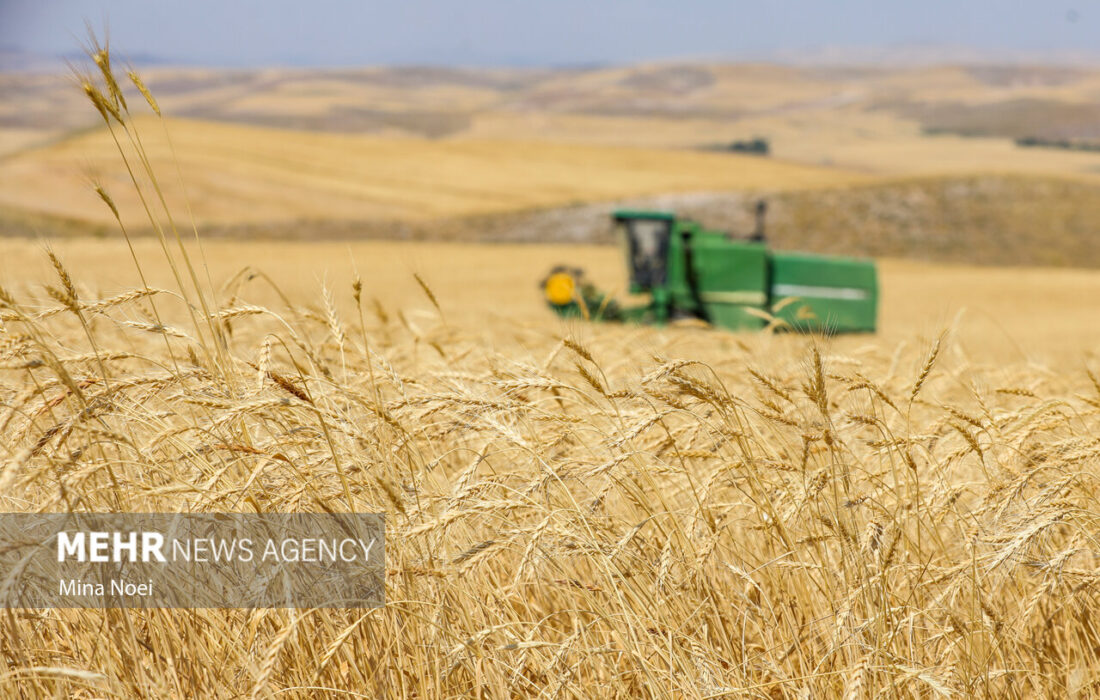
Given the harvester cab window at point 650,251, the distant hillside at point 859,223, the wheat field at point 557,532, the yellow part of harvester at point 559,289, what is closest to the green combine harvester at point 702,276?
the harvester cab window at point 650,251

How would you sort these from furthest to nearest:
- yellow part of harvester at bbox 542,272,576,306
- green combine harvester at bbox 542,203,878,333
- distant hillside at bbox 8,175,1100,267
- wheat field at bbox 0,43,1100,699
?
distant hillside at bbox 8,175,1100,267, green combine harvester at bbox 542,203,878,333, yellow part of harvester at bbox 542,272,576,306, wheat field at bbox 0,43,1100,699

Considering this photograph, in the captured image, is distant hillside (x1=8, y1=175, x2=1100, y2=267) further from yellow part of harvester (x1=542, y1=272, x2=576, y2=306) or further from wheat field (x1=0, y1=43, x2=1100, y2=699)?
wheat field (x1=0, y1=43, x2=1100, y2=699)

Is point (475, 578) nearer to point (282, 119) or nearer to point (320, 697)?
point (320, 697)

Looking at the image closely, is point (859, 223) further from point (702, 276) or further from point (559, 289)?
point (559, 289)

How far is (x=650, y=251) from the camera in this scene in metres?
11.9

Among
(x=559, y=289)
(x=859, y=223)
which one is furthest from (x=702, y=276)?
(x=859, y=223)

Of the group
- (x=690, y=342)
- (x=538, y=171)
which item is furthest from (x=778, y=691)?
(x=538, y=171)

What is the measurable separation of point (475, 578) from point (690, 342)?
314 centimetres

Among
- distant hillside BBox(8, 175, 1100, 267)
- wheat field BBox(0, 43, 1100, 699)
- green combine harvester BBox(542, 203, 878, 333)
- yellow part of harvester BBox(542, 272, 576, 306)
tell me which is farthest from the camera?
distant hillside BBox(8, 175, 1100, 267)

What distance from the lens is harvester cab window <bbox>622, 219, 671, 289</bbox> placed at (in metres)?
11.8

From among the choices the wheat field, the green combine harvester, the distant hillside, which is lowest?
the distant hillside

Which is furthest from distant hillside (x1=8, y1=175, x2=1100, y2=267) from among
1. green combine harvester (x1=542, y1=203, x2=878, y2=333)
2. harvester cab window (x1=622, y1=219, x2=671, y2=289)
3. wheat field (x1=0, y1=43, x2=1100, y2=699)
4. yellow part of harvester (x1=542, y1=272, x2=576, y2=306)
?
wheat field (x1=0, y1=43, x2=1100, y2=699)

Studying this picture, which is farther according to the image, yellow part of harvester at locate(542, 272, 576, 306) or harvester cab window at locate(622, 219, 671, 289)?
harvester cab window at locate(622, 219, 671, 289)

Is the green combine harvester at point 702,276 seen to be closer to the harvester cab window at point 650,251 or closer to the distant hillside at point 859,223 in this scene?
the harvester cab window at point 650,251
